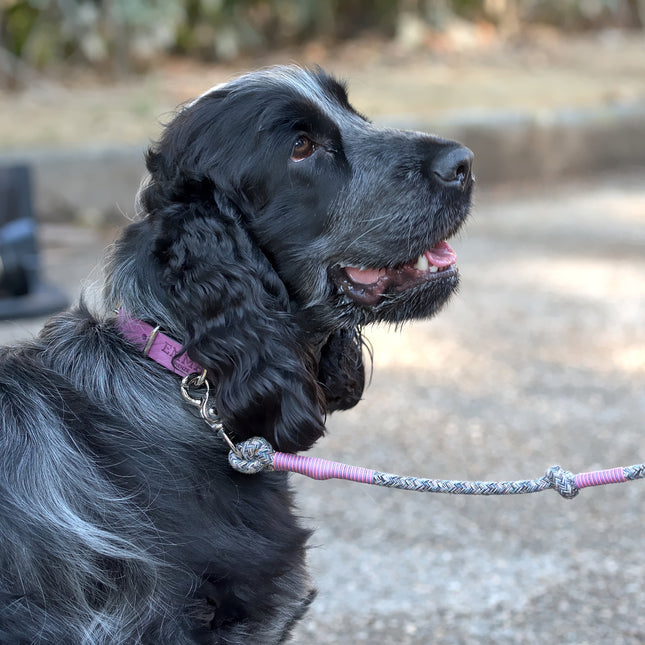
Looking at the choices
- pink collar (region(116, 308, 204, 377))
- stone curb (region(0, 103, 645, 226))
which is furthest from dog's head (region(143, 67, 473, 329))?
stone curb (region(0, 103, 645, 226))

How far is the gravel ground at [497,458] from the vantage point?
121 inches

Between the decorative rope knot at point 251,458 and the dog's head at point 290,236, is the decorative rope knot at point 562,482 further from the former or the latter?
the decorative rope knot at point 251,458

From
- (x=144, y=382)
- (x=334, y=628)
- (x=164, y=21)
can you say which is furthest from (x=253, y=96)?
(x=164, y=21)

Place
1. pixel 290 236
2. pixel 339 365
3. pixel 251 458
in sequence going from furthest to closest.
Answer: pixel 339 365 → pixel 290 236 → pixel 251 458

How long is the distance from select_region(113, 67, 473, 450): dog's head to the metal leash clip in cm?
3

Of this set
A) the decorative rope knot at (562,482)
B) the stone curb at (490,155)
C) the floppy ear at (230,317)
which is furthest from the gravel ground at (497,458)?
the stone curb at (490,155)

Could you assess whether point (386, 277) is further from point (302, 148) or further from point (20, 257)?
point (20, 257)

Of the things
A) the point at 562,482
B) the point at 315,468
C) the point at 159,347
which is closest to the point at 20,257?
the point at 159,347

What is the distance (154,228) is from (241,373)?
1.33 feet

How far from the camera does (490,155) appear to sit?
9648 mm

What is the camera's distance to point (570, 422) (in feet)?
14.8

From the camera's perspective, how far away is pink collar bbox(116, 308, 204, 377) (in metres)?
2.20

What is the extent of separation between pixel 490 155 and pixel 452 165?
7.38 m

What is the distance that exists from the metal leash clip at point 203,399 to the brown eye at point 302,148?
24.2 inches
